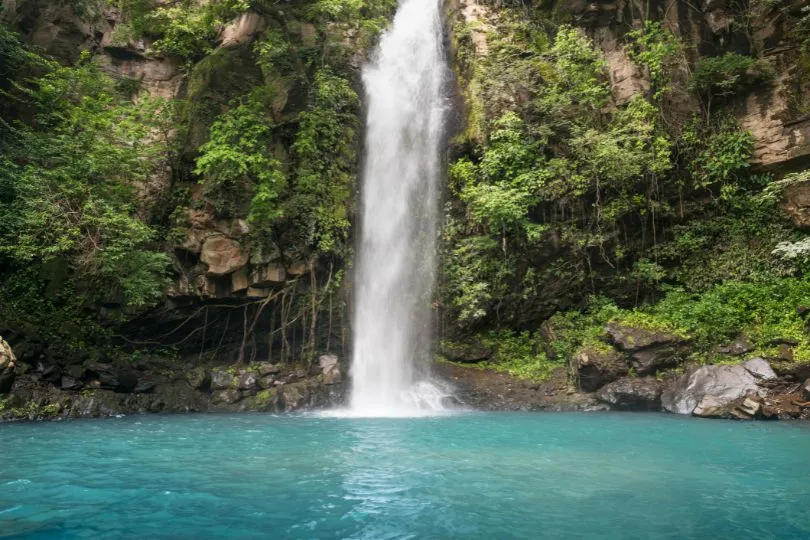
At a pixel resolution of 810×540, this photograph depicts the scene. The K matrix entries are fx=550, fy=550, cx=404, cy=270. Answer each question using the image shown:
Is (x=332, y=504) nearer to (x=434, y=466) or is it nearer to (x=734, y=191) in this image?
(x=434, y=466)

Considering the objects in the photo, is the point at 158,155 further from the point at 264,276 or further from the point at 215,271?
the point at 264,276

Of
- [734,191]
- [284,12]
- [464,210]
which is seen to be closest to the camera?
[734,191]

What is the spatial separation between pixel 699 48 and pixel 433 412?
1390cm

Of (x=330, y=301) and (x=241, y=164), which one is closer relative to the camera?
(x=241, y=164)

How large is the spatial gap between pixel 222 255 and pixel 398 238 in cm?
512

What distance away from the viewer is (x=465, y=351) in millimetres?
16328

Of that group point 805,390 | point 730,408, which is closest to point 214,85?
point 730,408

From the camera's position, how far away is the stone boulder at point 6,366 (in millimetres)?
8430

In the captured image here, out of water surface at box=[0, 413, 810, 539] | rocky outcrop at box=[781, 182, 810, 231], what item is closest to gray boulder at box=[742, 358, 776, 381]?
water surface at box=[0, 413, 810, 539]

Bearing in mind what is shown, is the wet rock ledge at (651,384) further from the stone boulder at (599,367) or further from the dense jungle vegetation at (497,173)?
the dense jungle vegetation at (497,173)

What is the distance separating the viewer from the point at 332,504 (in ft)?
17.6

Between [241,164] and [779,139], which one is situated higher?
[779,139]

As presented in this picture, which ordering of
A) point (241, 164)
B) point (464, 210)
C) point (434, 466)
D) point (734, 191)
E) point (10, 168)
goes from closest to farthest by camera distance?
point (434, 466)
point (10, 168)
point (241, 164)
point (734, 191)
point (464, 210)

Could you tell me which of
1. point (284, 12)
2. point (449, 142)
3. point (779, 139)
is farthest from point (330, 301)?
point (779, 139)
